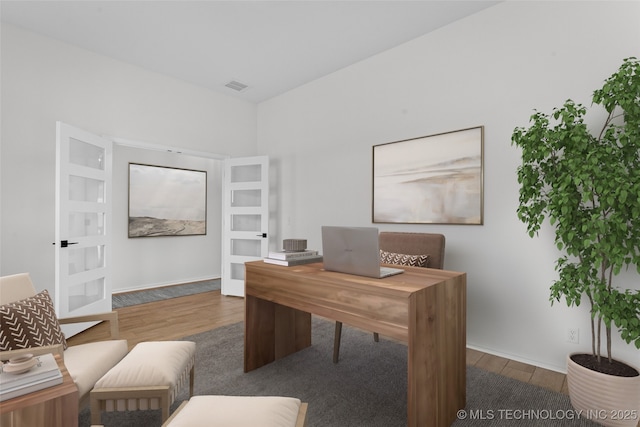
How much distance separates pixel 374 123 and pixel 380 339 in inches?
88.4

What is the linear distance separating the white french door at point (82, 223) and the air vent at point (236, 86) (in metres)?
1.72

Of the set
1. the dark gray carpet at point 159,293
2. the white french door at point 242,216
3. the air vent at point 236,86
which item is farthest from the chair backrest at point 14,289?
the air vent at point 236,86

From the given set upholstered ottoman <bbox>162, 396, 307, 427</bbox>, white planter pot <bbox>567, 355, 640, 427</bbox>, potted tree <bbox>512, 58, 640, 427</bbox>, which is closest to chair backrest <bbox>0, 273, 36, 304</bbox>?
upholstered ottoman <bbox>162, 396, 307, 427</bbox>

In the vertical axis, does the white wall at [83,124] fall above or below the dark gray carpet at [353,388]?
above

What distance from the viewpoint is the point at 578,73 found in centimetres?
232

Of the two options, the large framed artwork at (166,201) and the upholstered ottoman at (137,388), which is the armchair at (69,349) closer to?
the upholstered ottoman at (137,388)

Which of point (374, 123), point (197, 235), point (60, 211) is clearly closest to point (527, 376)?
point (374, 123)

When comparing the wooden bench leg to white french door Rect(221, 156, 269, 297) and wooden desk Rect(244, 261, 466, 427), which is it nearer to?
wooden desk Rect(244, 261, 466, 427)

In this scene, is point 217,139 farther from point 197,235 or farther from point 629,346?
point 629,346

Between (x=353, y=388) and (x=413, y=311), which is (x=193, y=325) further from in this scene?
(x=413, y=311)

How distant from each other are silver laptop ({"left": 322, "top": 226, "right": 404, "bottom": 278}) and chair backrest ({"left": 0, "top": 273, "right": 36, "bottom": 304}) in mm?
1718

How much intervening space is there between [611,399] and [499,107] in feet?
6.92

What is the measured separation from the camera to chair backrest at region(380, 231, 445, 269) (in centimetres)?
266

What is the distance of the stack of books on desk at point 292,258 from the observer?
2.20 m
